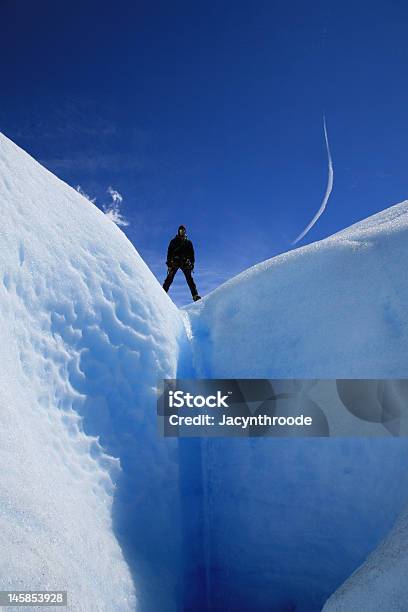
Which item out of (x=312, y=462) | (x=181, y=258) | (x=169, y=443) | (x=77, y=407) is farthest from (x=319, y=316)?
(x=181, y=258)

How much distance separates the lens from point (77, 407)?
9.18ft

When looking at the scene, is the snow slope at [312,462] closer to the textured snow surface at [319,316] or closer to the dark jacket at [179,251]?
the textured snow surface at [319,316]

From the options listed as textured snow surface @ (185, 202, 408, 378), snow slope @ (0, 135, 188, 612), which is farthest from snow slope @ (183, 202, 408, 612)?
snow slope @ (0, 135, 188, 612)

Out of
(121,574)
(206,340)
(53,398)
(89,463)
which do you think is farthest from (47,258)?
(121,574)

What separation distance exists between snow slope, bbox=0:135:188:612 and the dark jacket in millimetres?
3229

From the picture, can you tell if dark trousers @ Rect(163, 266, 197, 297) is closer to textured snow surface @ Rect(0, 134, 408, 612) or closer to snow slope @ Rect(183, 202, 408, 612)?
textured snow surface @ Rect(0, 134, 408, 612)

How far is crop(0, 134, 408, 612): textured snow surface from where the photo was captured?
224cm

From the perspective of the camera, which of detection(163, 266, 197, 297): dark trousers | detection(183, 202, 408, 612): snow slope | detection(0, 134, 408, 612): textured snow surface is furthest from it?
detection(163, 266, 197, 297): dark trousers

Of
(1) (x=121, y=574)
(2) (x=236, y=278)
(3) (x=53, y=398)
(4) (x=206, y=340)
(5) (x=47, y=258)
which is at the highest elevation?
(2) (x=236, y=278)

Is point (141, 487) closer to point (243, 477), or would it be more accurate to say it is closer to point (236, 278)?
point (243, 477)

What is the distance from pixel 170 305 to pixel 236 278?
84cm

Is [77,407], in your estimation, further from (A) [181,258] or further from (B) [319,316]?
(A) [181,258]

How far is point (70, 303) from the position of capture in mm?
3062

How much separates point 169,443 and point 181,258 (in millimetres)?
4365
